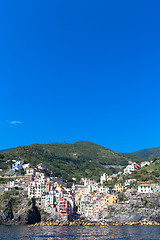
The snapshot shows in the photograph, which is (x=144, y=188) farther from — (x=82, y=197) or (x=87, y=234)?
(x=87, y=234)

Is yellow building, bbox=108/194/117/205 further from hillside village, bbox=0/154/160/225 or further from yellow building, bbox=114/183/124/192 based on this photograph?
yellow building, bbox=114/183/124/192

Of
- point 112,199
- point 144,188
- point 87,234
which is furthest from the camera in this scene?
point 112,199

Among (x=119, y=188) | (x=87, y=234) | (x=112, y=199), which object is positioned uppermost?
(x=119, y=188)

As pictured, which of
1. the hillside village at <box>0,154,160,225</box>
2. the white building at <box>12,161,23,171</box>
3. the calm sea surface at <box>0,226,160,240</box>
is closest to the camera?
the calm sea surface at <box>0,226,160,240</box>

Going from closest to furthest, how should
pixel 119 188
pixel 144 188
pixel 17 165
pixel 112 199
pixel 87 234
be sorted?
pixel 87 234 < pixel 144 188 < pixel 112 199 < pixel 119 188 < pixel 17 165

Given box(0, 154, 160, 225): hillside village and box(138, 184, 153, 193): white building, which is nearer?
box(0, 154, 160, 225): hillside village

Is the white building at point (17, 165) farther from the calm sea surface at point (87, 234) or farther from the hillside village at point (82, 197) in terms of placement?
the calm sea surface at point (87, 234)

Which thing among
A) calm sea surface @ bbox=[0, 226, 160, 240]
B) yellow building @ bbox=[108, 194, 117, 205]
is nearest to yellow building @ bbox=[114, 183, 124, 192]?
yellow building @ bbox=[108, 194, 117, 205]

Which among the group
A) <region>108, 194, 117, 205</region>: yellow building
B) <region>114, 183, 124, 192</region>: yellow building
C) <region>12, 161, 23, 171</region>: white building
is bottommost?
<region>108, 194, 117, 205</region>: yellow building

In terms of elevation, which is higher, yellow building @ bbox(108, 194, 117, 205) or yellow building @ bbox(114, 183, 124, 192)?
yellow building @ bbox(114, 183, 124, 192)

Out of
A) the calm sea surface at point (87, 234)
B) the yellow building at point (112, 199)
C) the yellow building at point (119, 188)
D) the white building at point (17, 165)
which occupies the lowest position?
the calm sea surface at point (87, 234)

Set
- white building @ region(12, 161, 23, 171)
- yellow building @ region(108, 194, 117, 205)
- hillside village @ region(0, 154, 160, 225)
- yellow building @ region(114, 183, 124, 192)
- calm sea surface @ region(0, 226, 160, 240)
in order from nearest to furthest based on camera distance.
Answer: calm sea surface @ region(0, 226, 160, 240) < hillside village @ region(0, 154, 160, 225) < yellow building @ region(108, 194, 117, 205) < yellow building @ region(114, 183, 124, 192) < white building @ region(12, 161, 23, 171)

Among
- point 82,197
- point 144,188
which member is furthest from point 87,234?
point 82,197

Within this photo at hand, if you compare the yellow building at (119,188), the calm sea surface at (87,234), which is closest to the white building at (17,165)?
the yellow building at (119,188)
